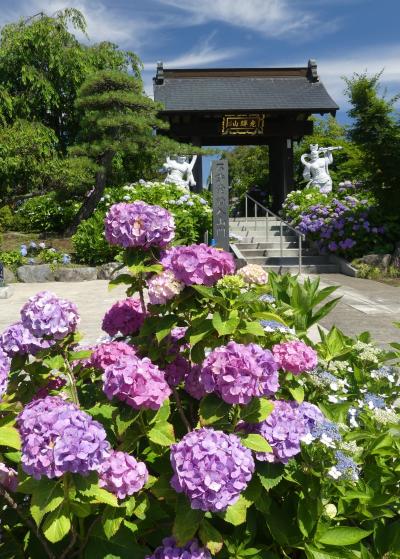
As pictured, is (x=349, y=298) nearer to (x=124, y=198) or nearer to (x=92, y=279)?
(x=92, y=279)

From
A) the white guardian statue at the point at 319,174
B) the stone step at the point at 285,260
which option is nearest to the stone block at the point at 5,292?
the stone step at the point at 285,260

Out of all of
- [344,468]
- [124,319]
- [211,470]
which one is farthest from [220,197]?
[211,470]

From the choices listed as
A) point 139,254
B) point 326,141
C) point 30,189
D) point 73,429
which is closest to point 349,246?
point 30,189

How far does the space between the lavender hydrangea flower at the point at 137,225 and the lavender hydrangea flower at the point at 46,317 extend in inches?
12.5

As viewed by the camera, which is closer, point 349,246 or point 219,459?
point 219,459

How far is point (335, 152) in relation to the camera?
21312 millimetres

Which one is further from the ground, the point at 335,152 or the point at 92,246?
the point at 335,152

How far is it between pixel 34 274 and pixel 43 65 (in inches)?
330

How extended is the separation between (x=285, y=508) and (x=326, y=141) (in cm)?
2290

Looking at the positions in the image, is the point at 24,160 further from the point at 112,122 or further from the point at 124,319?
the point at 124,319

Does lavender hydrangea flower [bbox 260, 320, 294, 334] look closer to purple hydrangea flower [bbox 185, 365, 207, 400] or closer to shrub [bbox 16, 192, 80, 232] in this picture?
purple hydrangea flower [bbox 185, 365, 207, 400]

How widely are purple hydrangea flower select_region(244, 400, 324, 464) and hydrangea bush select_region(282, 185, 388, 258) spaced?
34.2ft

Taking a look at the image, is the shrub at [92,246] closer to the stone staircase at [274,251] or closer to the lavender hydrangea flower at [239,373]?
the stone staircase at [274,251]

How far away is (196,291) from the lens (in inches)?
66.1
